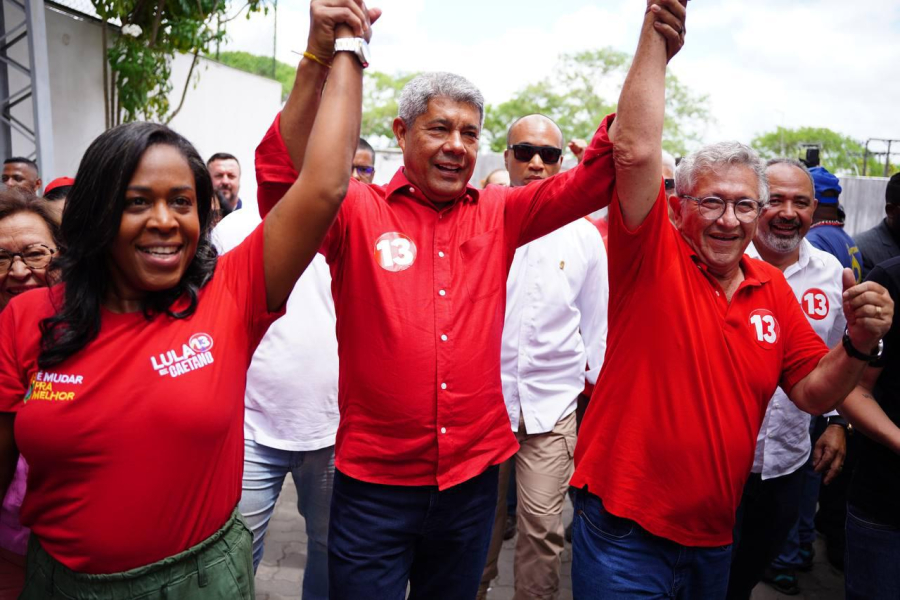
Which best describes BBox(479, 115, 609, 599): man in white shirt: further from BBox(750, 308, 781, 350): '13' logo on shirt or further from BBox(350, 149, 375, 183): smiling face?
BBox(350, 149, 375, 183): smiling face

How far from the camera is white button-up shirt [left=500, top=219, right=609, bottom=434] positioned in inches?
148

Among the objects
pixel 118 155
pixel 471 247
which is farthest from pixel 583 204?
pixel 118 155

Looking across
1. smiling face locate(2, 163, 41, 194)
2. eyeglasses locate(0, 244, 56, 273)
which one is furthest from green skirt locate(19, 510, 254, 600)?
smiling face locate(2, 163, 41, 194)

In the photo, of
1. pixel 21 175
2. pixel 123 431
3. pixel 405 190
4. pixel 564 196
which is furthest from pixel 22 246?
pixel 21 175

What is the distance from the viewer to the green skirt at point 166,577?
5.41 feet

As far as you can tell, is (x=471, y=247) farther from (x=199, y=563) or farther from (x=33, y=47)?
(x=33, y=47)

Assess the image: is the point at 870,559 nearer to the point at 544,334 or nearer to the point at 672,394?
the point at 672,394

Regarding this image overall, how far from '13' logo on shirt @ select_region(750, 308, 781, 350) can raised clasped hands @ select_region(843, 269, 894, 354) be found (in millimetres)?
233

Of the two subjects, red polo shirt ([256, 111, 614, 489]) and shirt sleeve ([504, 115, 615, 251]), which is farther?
red polo shirt ([256, 111, 614, 489])

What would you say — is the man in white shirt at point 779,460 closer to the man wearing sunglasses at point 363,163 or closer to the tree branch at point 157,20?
the man wearing sunglasses at point 363,163

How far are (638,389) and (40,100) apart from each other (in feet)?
24.2

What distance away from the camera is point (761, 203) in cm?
241

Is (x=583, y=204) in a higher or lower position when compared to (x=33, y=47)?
lower

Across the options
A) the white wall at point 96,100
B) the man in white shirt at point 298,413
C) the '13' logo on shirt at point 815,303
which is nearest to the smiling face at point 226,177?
the white wall at point 96,100
